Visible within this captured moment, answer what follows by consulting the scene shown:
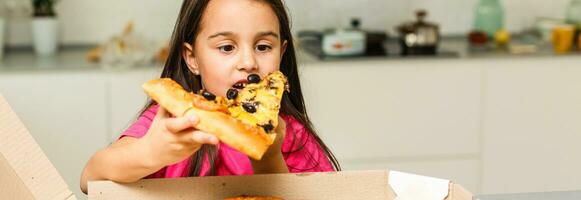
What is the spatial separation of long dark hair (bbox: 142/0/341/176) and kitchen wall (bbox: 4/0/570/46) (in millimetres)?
1664

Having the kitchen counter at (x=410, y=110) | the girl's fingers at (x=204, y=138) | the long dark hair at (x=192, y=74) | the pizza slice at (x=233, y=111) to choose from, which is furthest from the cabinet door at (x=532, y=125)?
the girl's fingers at (x=204, y=138)

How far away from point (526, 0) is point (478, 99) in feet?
2.05

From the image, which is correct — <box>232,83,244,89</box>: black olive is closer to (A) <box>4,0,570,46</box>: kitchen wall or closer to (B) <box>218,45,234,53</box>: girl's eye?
(B) <box>218,45,234,53</box>: girl's eye

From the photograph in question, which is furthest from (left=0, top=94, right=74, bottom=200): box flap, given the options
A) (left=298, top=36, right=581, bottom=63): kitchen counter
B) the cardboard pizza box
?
(left=298, top=36, right=581, bottom=63): kitchen counter

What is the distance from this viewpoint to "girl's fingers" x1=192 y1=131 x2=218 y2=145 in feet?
3.24

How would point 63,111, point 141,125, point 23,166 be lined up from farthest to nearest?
point 63,111 → point 141,125 → point 23,166

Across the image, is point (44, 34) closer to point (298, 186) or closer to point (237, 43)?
point (237, 43)

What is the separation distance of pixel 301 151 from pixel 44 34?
1769mm

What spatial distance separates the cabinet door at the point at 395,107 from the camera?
2863 millimetres

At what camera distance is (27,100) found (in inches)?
107

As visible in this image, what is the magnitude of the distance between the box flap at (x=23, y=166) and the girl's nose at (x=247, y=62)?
10.9 inches

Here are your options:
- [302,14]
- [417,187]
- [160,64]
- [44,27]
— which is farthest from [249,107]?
[302,14]

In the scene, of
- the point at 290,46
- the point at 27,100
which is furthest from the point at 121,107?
the point at 290,46

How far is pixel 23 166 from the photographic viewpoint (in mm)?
1095
